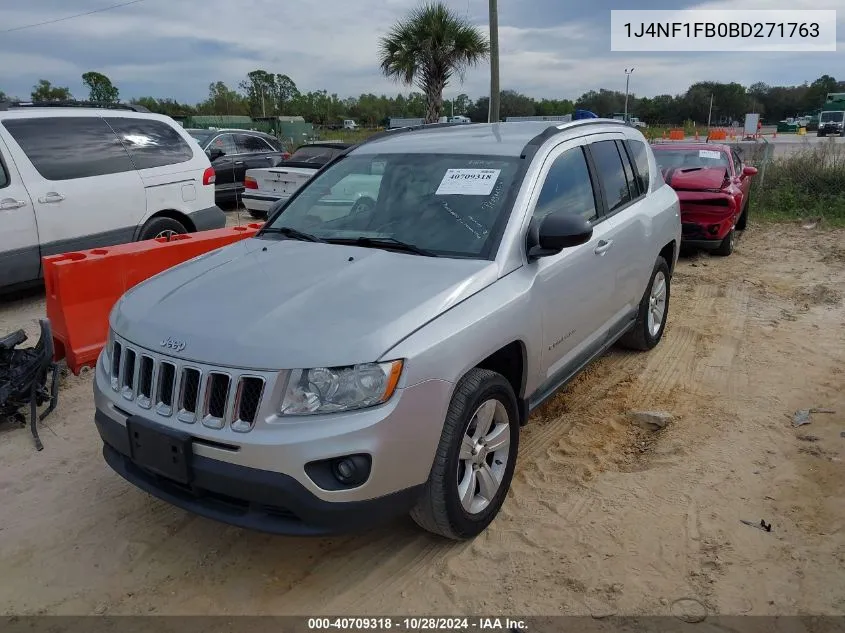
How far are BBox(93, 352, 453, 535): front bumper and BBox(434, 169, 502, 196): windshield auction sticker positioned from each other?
50.9 inches

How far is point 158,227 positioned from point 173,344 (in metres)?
4.86

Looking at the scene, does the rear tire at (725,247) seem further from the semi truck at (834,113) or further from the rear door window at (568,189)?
the semi truck at (834,113)

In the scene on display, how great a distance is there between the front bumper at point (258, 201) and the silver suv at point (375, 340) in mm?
6738

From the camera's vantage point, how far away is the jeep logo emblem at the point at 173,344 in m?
2.63

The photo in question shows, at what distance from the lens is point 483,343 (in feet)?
9.44

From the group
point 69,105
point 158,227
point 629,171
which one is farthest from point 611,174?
point 69,105

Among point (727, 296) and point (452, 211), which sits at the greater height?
point (452, 211)

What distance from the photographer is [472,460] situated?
301 centimetres

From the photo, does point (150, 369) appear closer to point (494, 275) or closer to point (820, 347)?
point (494, 275)

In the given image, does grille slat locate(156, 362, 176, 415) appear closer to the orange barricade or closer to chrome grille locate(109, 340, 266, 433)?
chrome grille locate(109, 340, 266, 433)

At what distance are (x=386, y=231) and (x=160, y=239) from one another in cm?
313

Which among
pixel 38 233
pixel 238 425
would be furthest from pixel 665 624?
pixel 38 233

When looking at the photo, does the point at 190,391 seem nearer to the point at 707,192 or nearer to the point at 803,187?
the point at 707,192

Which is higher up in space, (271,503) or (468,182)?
(468,182)
